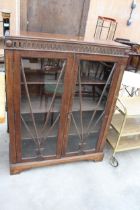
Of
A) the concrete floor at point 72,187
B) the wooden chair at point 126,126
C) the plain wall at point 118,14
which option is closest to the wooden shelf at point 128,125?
the wooden chair at point 126,126

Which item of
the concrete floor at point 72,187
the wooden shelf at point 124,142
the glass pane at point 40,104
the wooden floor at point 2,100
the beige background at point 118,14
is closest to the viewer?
the wooden floor at point 2,100

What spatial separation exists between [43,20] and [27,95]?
3064 mm

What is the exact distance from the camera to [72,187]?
5.12 feet

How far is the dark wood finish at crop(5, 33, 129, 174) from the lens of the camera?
1181 mm

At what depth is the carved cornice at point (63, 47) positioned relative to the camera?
1119 millimetres

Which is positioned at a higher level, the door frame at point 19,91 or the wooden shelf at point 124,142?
the door frame at point 19,91

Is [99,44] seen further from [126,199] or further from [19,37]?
[126,199]

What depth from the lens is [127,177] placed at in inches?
68.1

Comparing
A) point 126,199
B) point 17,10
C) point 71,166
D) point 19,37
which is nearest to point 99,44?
point 19,37

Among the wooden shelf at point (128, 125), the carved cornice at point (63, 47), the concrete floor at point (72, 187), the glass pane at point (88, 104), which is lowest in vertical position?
the concrete floor at point (72, 187)

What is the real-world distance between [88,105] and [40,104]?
0.39 m

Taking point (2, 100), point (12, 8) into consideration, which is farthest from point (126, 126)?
point (12, 8)

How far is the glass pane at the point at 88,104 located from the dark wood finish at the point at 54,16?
110 inches

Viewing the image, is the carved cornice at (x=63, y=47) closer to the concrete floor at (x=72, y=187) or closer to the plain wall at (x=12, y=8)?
the concrete floor at (x=72, y=187)
